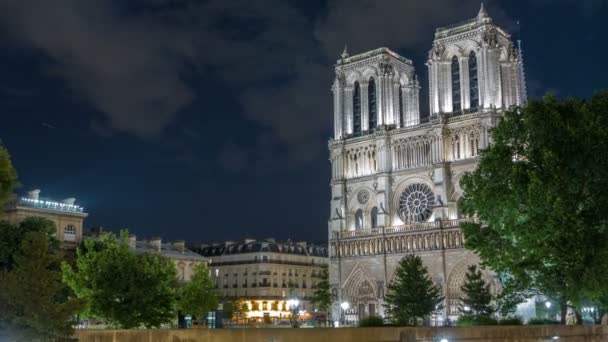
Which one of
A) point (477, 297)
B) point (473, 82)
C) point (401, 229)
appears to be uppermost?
point (473, 82)

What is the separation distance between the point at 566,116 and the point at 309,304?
254ft

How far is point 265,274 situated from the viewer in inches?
4183

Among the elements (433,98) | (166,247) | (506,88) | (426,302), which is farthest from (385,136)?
(166,247)

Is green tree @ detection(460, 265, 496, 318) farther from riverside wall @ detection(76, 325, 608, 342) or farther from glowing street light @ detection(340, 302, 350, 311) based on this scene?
riverside wall @ detection(76, 325, 608, 342)

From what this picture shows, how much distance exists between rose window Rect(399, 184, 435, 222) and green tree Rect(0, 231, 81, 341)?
193 feet

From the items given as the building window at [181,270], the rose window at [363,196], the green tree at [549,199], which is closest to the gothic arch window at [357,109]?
A: the rose window at [363,196]

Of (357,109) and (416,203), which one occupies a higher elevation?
(357,109)

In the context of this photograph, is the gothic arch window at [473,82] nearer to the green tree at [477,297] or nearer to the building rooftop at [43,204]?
the green tree at [477,297]

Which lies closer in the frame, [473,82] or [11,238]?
[11,238]

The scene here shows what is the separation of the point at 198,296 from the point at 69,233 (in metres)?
26.0

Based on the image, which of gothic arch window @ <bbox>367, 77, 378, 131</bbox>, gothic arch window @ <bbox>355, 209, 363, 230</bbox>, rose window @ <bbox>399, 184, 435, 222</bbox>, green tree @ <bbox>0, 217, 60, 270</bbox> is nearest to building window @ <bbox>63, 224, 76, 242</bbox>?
green tree @ <bbox>0, 217, 60, 270</bbox>

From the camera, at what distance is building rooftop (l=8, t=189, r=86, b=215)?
Result: 78.4m

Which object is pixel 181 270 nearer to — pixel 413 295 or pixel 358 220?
pixel 358 220

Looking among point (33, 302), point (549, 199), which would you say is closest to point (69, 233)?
point (549, 199)
